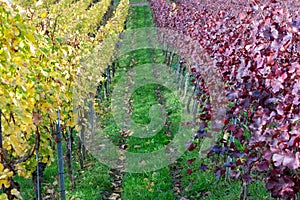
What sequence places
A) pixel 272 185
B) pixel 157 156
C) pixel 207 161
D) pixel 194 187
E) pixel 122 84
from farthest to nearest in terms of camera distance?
pixel 122 84, pixel 157 156, pixel 207 161, pixel 194 187, pixel 272 185

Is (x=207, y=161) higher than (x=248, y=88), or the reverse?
(x=248, y=88)

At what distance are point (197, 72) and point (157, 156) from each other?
4.35 feet

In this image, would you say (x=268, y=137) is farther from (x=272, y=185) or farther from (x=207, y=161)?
(x=207, y=161)

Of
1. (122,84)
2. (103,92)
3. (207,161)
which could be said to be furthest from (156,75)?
(207,161)

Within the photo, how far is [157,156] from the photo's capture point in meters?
5.45

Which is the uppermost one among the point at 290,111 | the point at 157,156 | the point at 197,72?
the point at 197,72

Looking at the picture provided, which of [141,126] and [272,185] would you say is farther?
[141,126]

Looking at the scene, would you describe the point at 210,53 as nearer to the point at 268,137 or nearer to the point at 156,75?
the point at 268,137

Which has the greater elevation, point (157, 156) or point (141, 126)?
point (141, 126)

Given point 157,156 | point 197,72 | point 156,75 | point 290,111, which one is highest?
point 156,75

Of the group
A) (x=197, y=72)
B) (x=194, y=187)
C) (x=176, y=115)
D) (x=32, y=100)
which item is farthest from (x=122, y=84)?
(x=32, y=100)

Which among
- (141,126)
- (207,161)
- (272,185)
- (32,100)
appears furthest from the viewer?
(141,126)

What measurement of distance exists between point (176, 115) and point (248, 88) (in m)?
4.23

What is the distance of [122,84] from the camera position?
9.92m
